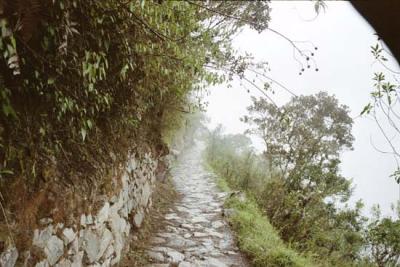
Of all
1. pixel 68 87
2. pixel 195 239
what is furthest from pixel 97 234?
pixel 195 239

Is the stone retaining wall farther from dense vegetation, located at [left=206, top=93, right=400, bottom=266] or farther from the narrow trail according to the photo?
dense vegetation, located at [left=206, top=93, right=400, bottom=266]

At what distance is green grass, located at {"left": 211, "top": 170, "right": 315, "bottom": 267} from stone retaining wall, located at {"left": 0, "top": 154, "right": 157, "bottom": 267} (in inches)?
69.4

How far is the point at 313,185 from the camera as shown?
32.2 feet

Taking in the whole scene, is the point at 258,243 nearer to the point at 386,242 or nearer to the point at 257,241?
the point at 257,241

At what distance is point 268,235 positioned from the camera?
18.0ft

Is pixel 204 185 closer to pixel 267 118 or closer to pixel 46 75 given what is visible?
pixel 267 118

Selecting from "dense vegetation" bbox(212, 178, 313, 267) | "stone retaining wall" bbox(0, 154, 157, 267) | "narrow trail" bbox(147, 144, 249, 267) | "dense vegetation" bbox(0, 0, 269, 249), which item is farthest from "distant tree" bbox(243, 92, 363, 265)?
"dense vegetation" bbox(0, 0, 269, 249)

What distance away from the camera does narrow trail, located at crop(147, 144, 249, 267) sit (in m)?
4.46

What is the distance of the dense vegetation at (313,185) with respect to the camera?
809cm

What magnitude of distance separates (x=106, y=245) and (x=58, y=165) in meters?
1.29

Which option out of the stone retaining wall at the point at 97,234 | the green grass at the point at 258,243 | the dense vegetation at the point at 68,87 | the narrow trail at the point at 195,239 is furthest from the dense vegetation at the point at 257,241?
the dense vegetation at the point at 68,87

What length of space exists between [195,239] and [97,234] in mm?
2387

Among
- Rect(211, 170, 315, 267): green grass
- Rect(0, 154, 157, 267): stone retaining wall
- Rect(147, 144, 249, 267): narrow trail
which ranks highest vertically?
Rect(0, 154, 157, 267): stone retaining wall

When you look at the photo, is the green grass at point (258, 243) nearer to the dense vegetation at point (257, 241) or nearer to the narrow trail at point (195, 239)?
the dense vegetation at point (257, 241)
